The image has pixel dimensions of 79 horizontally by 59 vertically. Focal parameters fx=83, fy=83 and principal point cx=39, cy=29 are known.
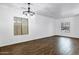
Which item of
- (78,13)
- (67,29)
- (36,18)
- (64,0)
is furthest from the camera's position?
(36,18)

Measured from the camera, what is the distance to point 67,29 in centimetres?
167

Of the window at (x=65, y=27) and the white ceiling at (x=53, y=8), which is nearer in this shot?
the white ceiling at (x=53, y=8)

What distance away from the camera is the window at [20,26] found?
64.5 inches

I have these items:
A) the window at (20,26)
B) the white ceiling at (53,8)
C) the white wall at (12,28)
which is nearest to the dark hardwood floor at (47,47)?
the white wall at (12,28)

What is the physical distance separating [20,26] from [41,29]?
1.52 feet

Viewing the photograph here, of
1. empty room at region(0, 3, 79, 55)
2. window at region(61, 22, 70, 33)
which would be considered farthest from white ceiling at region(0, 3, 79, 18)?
window at region(61, 22, 70, 33)

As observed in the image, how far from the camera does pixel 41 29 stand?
1.83m

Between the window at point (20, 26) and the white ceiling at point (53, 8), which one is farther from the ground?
the white ceiling at point (53, 8)

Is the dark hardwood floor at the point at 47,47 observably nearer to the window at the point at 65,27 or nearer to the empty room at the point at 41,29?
the empty room at the point at 41,29

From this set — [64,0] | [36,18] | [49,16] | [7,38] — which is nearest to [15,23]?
[7,38]

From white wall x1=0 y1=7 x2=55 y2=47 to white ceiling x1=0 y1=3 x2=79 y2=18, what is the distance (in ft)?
0.32

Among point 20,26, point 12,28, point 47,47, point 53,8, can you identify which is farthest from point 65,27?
point 12,28

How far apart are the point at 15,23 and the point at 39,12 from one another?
54 centimetres

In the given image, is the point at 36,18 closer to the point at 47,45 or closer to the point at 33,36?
the point at 33,36
